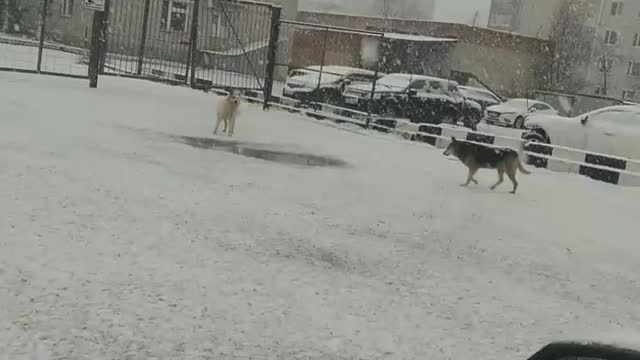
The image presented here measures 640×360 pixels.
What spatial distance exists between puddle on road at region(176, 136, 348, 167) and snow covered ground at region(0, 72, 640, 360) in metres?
0.18

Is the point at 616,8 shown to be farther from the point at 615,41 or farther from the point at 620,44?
the point at 620,44

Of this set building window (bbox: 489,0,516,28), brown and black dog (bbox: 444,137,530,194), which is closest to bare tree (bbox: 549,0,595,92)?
building window (bbox: 489,0,516,28)

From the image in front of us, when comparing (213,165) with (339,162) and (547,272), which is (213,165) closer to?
(339,162)

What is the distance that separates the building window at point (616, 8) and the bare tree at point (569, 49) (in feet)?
37.7

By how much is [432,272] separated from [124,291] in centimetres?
258

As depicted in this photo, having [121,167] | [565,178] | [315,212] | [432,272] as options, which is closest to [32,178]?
[121,167]

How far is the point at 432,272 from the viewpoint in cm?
648

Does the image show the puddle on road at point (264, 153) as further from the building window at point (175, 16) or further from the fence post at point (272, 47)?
the building window at point (175, 16)

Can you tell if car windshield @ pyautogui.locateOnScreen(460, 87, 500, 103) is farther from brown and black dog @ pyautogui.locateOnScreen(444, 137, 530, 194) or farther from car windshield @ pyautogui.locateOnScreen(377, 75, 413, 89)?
brown and black dog @ pyautogui.locateOnScreen(444, 137, 530, 194)

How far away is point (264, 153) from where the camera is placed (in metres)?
12.0

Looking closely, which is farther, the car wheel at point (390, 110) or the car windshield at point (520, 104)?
the car windshield at point (520, 104)

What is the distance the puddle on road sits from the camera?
11.5 metres

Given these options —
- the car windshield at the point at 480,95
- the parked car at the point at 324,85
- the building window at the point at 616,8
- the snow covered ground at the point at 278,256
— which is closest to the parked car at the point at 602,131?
the snow covered ground at the point at 278,256

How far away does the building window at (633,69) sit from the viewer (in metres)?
63.0
